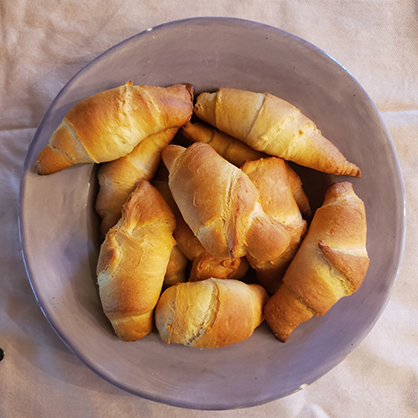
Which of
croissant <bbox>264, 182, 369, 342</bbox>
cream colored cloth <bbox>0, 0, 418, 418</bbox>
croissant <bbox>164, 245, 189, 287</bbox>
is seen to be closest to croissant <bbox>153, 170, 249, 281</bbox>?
croissant <bbox>164, 245, 189, 287</bbox>

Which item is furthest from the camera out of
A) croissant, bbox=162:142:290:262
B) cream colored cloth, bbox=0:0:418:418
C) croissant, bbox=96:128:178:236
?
cream colored cloth, bbox=0:0:418:418

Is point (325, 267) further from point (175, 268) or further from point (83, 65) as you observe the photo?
point (83, 65)

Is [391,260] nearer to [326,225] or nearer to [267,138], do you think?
[326,225]

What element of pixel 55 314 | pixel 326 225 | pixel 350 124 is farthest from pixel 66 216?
pixel 350 124

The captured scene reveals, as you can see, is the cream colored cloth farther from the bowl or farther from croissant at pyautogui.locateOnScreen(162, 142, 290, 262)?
croissant at pyautogui.locateOnScreen(162, 142, 290, 262)

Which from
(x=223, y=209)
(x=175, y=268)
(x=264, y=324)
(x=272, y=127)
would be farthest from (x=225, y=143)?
(x=264, y=324)

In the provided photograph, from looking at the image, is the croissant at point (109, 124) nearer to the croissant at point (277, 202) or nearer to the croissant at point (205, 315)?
the croissant at point (277, 202)
